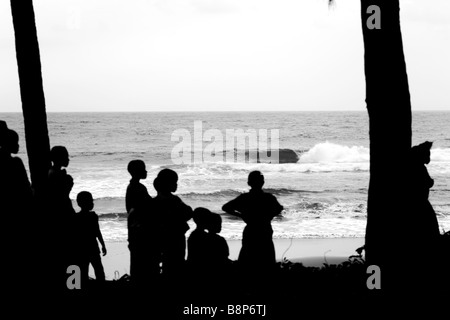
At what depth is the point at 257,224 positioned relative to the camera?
555cm

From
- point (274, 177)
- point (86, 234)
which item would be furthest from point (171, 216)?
point (274, 177)

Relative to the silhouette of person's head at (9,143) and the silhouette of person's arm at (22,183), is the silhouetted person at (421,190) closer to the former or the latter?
the silhouette of person's arm at (22,183)

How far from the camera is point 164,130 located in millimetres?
57750

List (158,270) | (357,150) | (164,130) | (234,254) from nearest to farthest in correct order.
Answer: (158,270) < (234,254) < (357,150) < (164,130)

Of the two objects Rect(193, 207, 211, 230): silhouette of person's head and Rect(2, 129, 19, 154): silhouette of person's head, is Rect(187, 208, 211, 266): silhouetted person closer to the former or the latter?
Rect(193, 207, 211, 230): silhouette of person's head

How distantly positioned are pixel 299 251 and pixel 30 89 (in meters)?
6.17

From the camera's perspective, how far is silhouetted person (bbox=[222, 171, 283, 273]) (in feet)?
18.1

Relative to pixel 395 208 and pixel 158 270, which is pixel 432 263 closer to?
pixel 395 208

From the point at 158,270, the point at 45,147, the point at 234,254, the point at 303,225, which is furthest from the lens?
the point at 303,225

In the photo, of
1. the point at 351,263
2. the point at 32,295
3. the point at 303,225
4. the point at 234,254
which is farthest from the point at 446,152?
the point at 32,295

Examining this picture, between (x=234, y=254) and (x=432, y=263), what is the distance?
17.1 ft

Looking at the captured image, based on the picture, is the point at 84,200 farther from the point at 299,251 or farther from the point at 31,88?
the point at 299,251

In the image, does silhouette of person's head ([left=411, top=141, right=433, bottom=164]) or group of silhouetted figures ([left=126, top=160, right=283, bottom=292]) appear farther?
silhouette of person's head ([left=411, top=141, right=433, bottom=164])
